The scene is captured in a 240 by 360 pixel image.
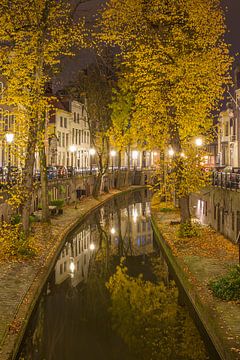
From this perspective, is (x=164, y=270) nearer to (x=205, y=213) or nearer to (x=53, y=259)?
(x=53, y=259)

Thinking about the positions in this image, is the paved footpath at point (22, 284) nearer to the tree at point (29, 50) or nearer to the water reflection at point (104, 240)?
the water reflection at point (104, 240)

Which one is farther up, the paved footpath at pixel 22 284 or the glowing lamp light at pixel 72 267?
the paved footpath at pixel 22 284

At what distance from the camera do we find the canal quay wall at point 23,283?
1215 centimetres

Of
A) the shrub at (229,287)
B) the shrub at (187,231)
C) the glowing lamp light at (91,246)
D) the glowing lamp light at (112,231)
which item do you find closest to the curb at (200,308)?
the shrub at (229,287)

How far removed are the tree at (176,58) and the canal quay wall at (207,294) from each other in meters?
4.81

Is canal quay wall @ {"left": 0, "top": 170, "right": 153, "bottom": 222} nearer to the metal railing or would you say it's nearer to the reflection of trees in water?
the metal railing

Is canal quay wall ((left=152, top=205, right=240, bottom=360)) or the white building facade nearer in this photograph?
canal quay wall ((left=152, top=205, right=240, bottom=360))

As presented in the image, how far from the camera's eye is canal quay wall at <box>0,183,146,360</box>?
1215cm

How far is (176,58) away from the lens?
25.1 m

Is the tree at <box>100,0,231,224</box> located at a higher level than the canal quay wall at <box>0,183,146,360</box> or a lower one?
higher

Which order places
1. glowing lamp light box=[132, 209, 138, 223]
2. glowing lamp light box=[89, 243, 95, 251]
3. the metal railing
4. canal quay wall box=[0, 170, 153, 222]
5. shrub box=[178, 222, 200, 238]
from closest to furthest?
the metal railing → shrub box=[178, 222, 200, 238] → canal quay wall box=[0, 170, 153, 222] → glowing lamp light box=[89, 243, 95, 251] → glowing lamp light box=[132, 209, 138, 223]

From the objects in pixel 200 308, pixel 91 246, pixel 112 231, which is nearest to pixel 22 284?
pixel 200 308

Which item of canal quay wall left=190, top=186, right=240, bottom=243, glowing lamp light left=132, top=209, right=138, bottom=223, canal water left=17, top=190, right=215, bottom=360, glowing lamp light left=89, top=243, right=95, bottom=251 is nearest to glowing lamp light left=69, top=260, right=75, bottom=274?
canal water left=17, top=190, right=215, bottom=360

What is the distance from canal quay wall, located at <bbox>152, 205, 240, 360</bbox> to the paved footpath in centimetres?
491
